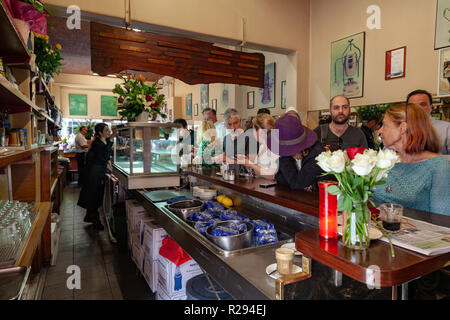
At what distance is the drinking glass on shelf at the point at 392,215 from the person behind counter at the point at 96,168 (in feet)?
14.0

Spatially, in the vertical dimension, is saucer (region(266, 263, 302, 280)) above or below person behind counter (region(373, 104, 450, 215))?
below

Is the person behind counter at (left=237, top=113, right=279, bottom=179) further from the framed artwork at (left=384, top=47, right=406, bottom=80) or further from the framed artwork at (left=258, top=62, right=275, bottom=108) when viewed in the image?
the framed artwork at (left=258, top=62, right=275, bottom=108)

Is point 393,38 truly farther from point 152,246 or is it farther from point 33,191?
point 33,191

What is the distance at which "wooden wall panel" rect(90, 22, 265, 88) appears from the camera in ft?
11.5

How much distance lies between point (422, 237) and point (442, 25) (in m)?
3.00

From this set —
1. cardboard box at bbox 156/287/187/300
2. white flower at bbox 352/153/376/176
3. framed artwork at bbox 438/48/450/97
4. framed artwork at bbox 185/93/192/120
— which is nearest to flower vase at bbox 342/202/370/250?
white flower at bbox 352/153/376/176

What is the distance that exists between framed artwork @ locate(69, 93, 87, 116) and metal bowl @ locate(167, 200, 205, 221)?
11381 millimetres

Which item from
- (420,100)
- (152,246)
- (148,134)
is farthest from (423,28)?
(152,246)

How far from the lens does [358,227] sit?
1.03 metres

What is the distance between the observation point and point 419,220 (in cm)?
135

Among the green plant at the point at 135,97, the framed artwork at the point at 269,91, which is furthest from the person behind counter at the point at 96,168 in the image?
the framed artwork at the point at 269,91

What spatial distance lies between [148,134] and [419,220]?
239 centimetres

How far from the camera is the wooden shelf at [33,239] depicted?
48.9 inches

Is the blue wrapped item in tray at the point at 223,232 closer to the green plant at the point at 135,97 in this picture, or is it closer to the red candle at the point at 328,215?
the red candle at the point at 328,215
